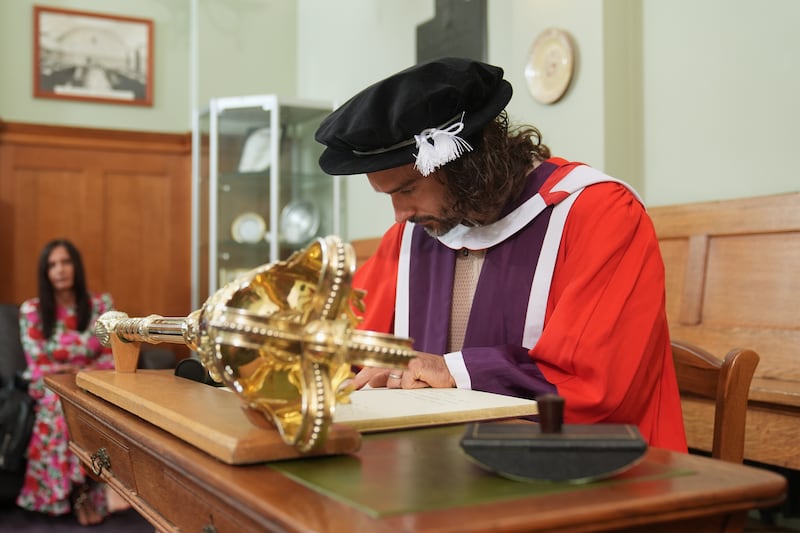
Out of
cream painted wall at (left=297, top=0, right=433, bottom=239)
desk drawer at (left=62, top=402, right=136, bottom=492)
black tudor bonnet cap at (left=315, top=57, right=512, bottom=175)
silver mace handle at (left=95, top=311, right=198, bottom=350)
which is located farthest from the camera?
cream painted wall at (left=297, top=0, right=433, bottom=239)

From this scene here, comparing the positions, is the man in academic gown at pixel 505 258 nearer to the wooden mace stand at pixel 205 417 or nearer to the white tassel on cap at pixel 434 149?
the white tassel on cap at pixel 434 149

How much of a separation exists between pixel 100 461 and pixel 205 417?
1.96 feet

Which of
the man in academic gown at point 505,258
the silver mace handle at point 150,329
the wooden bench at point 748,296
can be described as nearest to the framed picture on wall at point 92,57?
the wooden bench at point 748,296

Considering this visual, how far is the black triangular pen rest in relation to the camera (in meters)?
0.94

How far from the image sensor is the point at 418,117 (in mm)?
1964

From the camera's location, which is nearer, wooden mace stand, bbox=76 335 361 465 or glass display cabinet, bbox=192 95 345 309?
wooden mace stand, bbox=76 335 361 465

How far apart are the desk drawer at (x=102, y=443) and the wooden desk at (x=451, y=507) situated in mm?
255

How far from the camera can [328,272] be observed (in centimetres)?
107

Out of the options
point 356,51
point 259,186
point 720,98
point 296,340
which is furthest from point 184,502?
point 356,51

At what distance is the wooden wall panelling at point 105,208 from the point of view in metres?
6.39

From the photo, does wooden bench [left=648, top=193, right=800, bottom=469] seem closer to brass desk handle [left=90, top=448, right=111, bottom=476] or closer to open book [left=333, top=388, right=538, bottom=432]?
open book [left=333, top=388, right=538, bottom=432]

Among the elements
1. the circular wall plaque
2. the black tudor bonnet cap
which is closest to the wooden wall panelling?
the circular wall plaque

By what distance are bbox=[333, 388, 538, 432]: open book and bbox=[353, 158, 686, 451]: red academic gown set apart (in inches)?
9.4

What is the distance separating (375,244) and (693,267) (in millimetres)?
2483
